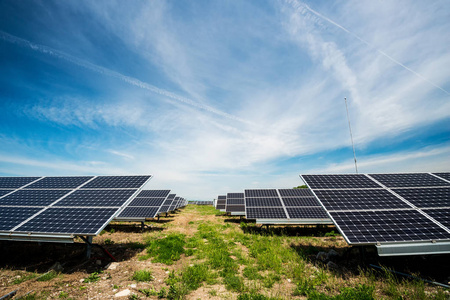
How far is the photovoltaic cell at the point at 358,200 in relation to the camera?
33.8ft

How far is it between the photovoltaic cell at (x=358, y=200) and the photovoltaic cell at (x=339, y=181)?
70 centimetres

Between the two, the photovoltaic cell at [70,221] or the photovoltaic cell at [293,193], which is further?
the photovoltaic cell at [293,193]

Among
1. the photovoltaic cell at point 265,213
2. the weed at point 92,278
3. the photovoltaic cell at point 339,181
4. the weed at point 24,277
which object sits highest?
the photovoltaic cell at point 339,181

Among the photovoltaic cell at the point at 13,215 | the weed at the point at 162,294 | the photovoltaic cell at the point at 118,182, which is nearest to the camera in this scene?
the weed at the point at 162,294

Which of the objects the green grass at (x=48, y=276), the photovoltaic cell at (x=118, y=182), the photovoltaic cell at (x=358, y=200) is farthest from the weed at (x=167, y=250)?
the photovoltaic cell at (x=358, y=200)

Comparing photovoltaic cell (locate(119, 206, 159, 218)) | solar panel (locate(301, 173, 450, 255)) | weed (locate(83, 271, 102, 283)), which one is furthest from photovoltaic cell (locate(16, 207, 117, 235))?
A: solar panel (locate(301, 173, 450, 255))

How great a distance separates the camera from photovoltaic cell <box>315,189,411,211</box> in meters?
10.3

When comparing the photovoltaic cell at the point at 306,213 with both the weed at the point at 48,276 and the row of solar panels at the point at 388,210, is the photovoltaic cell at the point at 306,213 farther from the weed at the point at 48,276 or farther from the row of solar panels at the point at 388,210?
the weed at the point at 48,276

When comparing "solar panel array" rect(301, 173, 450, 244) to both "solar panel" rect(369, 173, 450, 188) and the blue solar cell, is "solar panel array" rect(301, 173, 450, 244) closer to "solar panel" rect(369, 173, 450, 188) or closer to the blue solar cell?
"solar panel" rect(369, 173, 450, 188)

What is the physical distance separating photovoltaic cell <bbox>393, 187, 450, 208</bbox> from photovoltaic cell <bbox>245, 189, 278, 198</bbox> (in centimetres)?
1189

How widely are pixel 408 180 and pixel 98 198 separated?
22.6m

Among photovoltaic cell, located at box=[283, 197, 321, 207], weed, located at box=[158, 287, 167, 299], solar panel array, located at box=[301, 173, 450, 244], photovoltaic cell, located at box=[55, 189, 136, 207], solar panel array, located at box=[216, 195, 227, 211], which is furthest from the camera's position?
solar panel array, located at box=[216, 195, 227, 211]

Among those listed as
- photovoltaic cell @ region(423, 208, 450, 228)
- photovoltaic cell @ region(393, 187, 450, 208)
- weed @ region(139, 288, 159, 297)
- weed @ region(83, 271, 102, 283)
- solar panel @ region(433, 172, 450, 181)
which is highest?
solar panel @ region(433, 172, 450, 181)

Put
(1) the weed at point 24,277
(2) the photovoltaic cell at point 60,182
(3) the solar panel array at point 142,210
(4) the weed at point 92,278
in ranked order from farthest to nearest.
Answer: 1. (3) the solar panel array at point 142,210
2. (2) the photovoltaic cell at point 60,182
3. (4) the weed at point 92,278
4. (1) the weed at point 24,277
